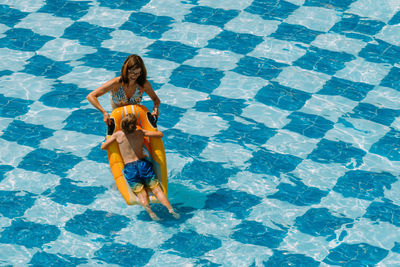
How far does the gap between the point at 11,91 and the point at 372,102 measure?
3997 millimetres

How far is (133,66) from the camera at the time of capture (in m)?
6.33

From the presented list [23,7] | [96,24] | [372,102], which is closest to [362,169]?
[372,102]

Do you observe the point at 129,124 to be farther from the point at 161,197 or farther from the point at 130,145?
the point at 161,197

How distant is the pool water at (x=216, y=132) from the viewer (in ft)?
20.4

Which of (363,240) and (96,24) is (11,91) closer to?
(96,24)

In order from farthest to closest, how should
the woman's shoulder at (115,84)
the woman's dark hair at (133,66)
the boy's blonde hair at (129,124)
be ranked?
the woman's shoulder at (115,84) < the woman's dark hair at (133,66) < the boy's blonde hair at (129,124)

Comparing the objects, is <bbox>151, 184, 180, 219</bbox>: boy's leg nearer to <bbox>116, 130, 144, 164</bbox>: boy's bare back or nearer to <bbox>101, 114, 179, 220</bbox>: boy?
<bbox>101, 114, 179, 220</bbox>: boy

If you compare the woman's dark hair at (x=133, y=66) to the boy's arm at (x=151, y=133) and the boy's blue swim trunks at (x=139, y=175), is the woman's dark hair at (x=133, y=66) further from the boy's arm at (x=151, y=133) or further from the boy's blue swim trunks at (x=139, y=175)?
the boy's blue swim trunks at (x=139, y=175)

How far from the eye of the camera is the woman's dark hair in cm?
631

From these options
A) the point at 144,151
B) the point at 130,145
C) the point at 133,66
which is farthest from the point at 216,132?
the point at 133,66

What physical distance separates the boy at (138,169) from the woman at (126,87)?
223 millimetres

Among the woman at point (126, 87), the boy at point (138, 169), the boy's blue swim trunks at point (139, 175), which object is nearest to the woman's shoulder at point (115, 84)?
the woman at point (126, 87)

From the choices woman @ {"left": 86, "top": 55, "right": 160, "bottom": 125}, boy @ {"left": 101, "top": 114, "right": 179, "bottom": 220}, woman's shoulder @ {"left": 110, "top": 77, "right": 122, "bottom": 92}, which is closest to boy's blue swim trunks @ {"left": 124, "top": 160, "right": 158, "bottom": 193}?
boy @ {"left": 101, "top": 114, "right": 179, "bottom": 220}

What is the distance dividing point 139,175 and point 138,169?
0.05 m
